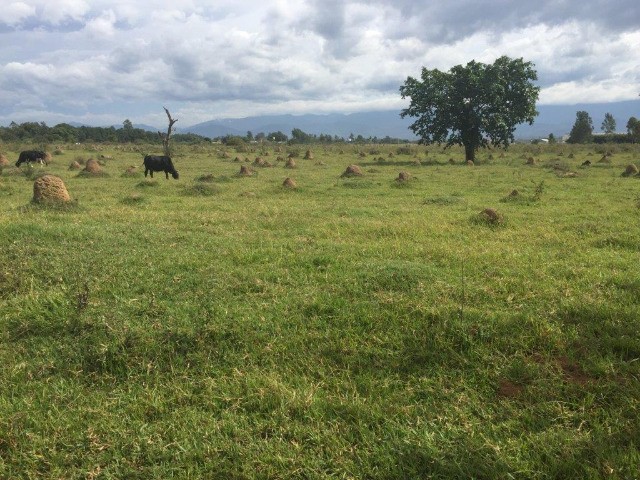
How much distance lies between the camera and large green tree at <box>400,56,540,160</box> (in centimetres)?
3016

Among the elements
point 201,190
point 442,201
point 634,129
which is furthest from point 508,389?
point 634,129

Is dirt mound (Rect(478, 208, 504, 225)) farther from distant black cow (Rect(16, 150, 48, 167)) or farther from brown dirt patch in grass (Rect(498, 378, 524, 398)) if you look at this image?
distant black cow (Rect(16, 150, 48, 167))

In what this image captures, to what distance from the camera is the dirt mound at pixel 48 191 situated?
1091 centimetres

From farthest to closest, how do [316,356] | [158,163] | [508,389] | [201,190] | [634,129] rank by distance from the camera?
[634,129] → [158,163] → [201,190] → [316,356] → [508,389]

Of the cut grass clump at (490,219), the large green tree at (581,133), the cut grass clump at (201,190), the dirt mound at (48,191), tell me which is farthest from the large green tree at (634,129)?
the dirt mound at (48,191)

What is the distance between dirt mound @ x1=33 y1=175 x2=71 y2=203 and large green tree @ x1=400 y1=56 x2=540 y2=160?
84.6 ft

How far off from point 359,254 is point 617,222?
6202 mm

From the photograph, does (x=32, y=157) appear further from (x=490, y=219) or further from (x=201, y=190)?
(x=490, y=219)

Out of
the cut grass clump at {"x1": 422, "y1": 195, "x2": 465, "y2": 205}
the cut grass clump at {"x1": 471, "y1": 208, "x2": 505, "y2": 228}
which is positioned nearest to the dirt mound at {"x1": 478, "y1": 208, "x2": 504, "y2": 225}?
the cut grass clump at {"x1": 471, "y1": 208, "x2": 505, "y2": 228}

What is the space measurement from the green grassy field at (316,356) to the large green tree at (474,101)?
2476cm

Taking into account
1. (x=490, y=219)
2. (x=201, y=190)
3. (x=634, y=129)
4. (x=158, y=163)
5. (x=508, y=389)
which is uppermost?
(x=634, y=129)

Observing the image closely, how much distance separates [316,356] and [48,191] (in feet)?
31.4

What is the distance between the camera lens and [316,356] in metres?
4.31

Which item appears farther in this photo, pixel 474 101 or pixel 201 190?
pixel 474 101
